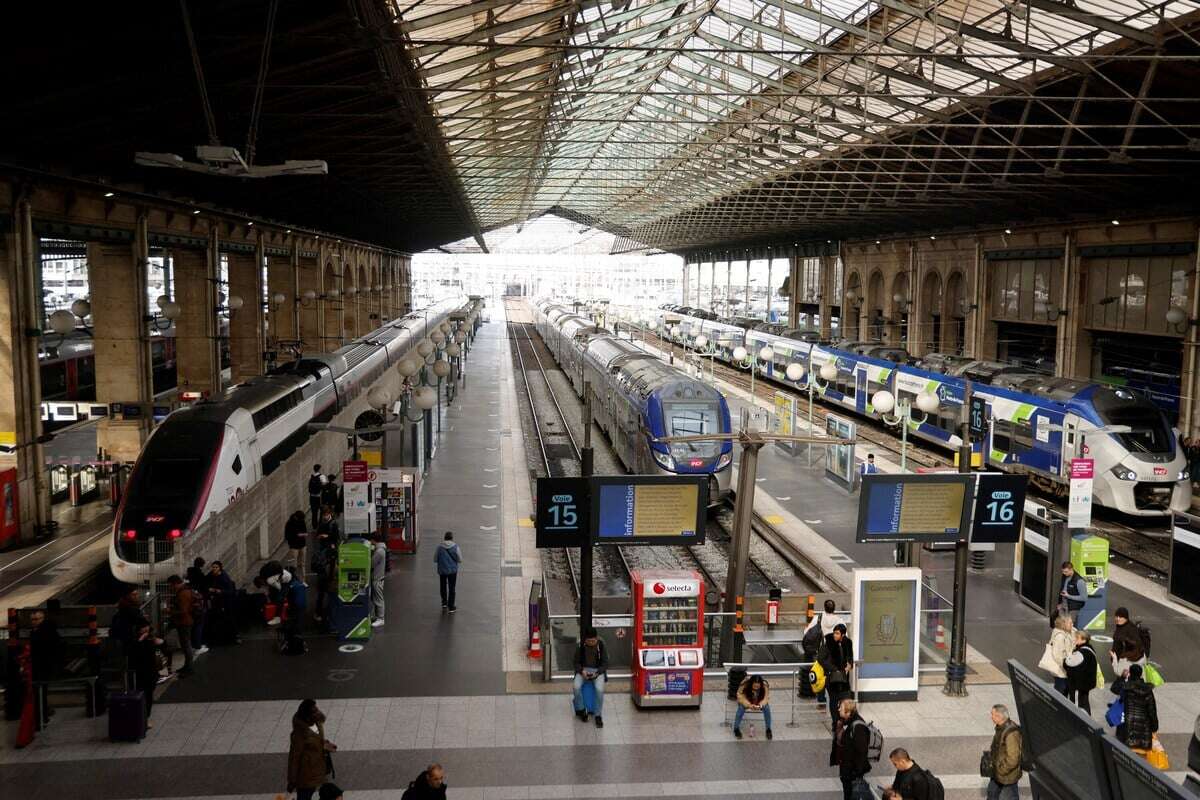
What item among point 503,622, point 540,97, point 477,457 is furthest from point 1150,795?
point 540,97

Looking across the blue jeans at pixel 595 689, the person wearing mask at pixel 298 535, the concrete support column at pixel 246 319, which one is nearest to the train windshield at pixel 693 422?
the person wearing mask at pixel 298 535

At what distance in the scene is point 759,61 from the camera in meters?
31.7

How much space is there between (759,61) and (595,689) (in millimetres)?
23785

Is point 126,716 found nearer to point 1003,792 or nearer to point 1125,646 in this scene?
point 1003,792

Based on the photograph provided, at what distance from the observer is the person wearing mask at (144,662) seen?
12.7 m

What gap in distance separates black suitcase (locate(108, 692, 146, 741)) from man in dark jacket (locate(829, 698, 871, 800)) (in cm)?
767

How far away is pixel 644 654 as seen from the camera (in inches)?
527

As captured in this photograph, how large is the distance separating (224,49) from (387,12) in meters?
2.90

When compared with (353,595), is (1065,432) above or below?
above

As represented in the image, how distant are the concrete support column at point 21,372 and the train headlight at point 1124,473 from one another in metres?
23.8

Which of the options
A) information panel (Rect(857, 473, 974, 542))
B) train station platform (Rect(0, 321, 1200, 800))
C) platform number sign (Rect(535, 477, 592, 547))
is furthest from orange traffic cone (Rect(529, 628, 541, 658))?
information panel (Rect(857, 473, 974, 542))

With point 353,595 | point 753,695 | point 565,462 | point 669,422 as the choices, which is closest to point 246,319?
point 565,462

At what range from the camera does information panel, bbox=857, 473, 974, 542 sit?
14.3 meters

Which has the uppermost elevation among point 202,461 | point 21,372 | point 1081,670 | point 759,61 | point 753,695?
point 759,61
